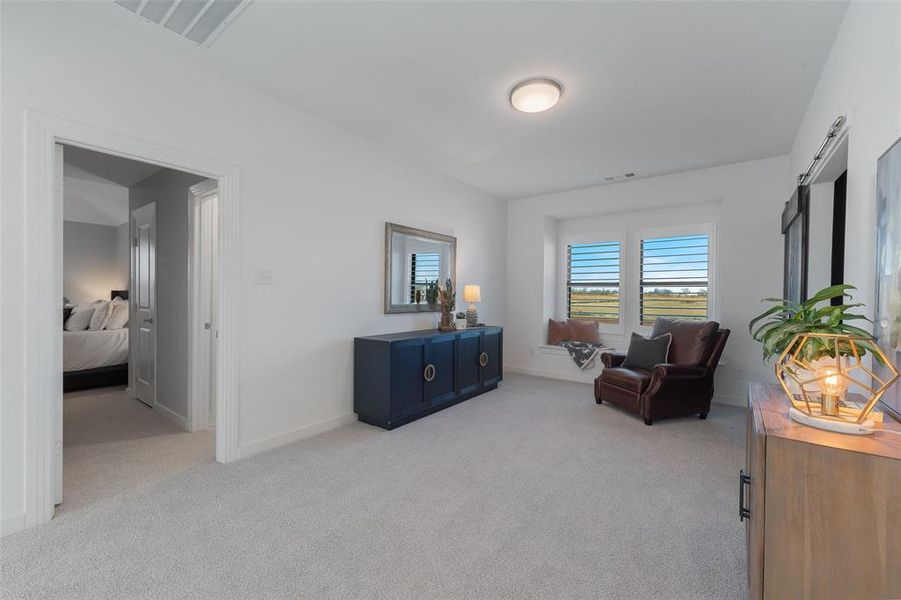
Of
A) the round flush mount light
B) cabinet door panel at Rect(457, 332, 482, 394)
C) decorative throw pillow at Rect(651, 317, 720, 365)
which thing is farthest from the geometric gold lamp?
cabinet door panel at Rect(457, 332, 482, 394)

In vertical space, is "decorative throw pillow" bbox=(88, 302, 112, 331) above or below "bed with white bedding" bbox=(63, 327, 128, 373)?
above

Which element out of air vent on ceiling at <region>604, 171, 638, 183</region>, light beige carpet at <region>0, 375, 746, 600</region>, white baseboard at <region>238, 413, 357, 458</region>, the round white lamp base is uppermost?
air vent on ceiling at <region>604, 171, 638, 183</region>

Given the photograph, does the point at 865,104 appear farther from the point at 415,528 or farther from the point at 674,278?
the point at 674,278

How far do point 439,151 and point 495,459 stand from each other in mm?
2960

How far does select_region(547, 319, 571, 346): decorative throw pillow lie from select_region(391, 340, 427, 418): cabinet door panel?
269 centimetres

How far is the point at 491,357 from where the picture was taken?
16.1 feet

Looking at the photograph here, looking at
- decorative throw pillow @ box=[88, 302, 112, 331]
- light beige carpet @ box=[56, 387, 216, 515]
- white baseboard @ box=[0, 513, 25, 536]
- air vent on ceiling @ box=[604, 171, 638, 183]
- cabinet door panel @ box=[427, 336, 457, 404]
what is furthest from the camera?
decorative throw pillow @ box=[88, 302, 112, 331]

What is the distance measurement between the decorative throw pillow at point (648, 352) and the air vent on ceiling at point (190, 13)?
4.28 metres

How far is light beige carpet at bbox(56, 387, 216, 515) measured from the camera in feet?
7.96

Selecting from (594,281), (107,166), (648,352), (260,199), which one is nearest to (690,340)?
(648,352)

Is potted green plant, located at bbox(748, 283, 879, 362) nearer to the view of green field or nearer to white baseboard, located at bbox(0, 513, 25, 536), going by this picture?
white baseboard, located at bbox(0, 513, 25, 536)

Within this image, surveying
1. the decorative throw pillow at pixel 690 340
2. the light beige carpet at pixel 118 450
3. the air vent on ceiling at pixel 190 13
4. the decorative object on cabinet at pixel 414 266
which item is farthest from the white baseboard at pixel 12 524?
the decorative throw pillow at pixel 690 340

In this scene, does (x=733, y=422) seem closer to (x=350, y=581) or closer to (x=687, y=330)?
(x=687, y=330)

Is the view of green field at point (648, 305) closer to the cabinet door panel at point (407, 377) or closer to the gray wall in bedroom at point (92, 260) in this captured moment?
the cabinet door panel at point (407, 377)
